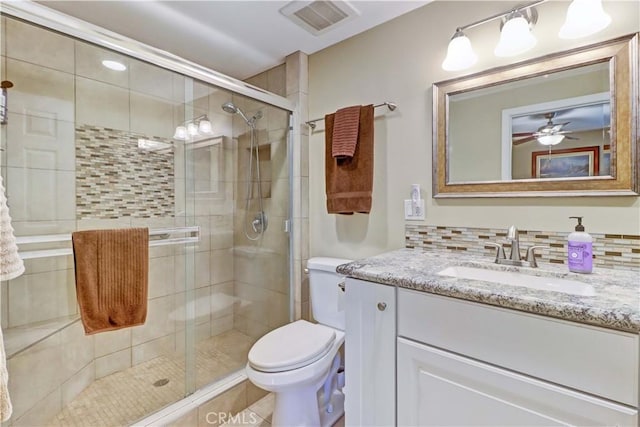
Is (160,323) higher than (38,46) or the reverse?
the reverse

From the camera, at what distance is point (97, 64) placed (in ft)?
5.06

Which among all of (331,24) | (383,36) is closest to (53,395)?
(331,24)

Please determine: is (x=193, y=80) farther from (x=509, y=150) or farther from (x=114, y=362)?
(x=114, y=362)

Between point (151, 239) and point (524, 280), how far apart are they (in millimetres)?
1886

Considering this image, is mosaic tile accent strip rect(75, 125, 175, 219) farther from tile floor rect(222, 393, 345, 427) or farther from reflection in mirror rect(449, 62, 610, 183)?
reflection in mirror rect(449, 62, 610, 183)

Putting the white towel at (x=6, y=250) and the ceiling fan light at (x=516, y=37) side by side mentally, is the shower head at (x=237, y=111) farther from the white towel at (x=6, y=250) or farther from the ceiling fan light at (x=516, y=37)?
the ceiling fan light at (x=516, y=37)

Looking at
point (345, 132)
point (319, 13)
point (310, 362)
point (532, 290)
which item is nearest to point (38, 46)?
point (319, 13)

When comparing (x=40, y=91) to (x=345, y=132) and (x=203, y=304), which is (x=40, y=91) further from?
(x=345, y=132)

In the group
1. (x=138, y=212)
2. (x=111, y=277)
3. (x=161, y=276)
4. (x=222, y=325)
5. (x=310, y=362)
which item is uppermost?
(x=138, y=212)

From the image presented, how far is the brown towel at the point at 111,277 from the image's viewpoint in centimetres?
131

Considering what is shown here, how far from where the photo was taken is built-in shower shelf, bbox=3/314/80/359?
4.40ft

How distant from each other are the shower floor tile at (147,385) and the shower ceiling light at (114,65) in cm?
162

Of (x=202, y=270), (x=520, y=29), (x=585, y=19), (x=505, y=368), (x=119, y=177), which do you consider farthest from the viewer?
(x=202, y=270)

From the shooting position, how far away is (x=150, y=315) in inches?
74.0
